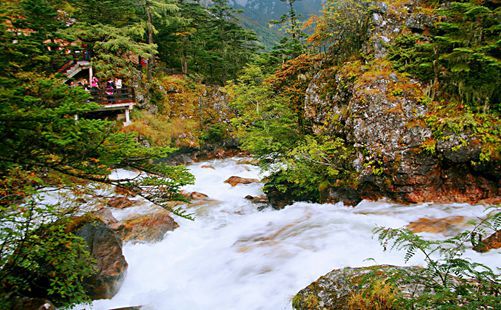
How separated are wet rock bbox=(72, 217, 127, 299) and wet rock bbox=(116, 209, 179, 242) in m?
2.11

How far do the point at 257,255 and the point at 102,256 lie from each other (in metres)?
3.92

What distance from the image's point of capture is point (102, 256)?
7082 millimetres

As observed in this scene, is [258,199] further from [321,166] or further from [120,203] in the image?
[120,203]

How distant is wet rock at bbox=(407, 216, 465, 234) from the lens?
25.1 ft

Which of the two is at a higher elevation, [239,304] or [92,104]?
[92,104]

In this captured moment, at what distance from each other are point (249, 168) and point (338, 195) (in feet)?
33.4

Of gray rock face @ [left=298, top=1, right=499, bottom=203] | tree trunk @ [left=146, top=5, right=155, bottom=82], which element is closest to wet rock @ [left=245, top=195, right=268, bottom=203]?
gray rock face @ [left=298, top=1, right=499, bottom=203]

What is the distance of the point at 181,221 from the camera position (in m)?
11.5

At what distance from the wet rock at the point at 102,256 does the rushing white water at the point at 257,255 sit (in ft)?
0.86

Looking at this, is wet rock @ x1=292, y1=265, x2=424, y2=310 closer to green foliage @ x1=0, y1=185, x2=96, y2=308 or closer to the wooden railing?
green foliage @ x1=0, y1=185, x2=96, y2=308

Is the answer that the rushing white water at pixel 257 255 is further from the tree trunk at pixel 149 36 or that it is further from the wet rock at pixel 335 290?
the tree trunk at pixel 149 36

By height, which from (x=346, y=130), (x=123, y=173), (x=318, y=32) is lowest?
(x=123, y=173)

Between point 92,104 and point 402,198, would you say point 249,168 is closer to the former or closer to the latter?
point 402,198

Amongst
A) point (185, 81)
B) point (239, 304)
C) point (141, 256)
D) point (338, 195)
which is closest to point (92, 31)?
point (185, 81)
